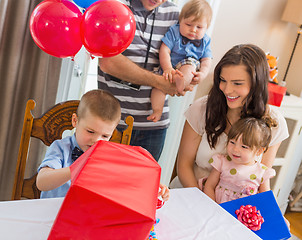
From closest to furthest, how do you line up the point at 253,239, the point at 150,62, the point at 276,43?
1. the point at 253,239
2. the point at 150,62
3. the point at 276,43

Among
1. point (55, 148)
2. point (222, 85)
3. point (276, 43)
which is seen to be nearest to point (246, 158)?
point (222, 85)

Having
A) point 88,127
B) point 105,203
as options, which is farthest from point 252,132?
point 105,203

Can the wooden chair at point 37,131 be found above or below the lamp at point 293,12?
below

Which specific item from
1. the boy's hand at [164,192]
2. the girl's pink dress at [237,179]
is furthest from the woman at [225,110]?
the boy's hand at [164,192]

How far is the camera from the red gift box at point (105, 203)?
669 mm

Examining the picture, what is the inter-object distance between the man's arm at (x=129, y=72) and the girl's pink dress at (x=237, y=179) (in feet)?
1.55

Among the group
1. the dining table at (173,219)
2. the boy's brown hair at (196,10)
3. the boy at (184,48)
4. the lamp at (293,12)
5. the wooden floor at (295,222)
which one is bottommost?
the wooden floor at (295,222)

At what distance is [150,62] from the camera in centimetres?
186

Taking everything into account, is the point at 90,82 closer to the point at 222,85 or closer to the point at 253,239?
the point at 222,85

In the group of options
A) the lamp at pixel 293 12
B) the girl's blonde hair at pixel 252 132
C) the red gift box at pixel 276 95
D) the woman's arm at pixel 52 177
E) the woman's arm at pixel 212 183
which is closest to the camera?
the woman's arm at pixel 52 177

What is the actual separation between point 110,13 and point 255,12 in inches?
75.5

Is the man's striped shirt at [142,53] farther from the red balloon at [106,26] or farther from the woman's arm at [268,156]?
the woman's arm at [268,156]

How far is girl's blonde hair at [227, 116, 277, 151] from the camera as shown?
1.59 m

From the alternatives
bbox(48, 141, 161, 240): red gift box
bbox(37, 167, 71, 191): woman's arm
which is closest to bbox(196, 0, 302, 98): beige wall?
bbox(37, 167, 71, 191): woman's arm
